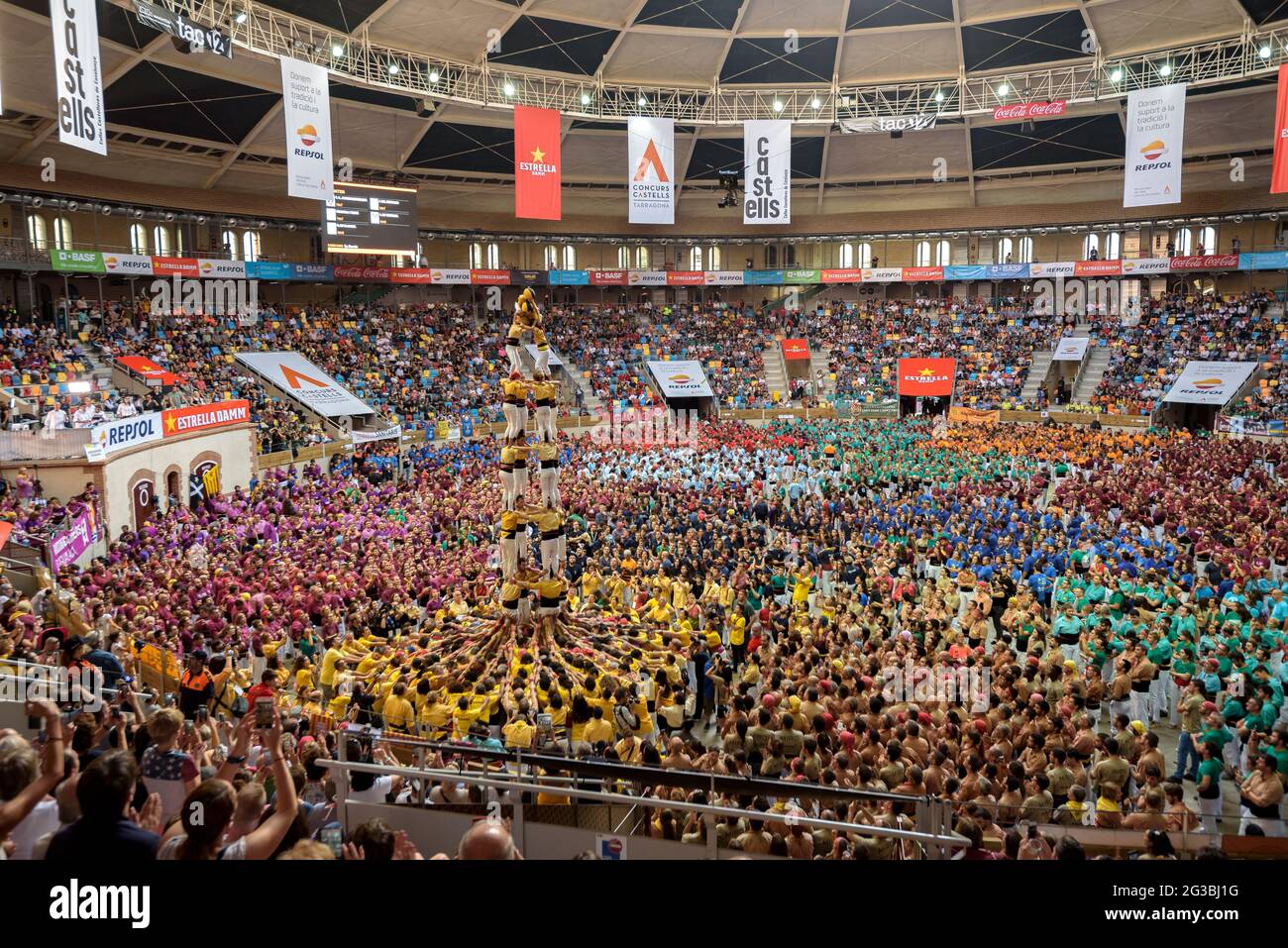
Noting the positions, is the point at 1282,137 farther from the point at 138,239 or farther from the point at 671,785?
the point at 138,239

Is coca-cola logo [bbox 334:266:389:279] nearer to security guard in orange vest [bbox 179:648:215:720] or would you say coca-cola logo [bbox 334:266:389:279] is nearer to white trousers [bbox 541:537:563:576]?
white trousers [bbox 541:537:563:576]

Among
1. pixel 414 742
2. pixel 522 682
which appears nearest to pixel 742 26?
pixel 522 682

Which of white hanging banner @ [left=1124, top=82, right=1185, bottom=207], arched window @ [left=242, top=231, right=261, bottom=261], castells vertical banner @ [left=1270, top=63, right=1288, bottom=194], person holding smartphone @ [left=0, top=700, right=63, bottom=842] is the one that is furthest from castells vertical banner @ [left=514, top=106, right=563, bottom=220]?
person holding smartphone @ [left=0, top=700, right=63, bottom=842]

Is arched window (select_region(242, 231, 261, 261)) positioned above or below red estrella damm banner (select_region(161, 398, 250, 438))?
above

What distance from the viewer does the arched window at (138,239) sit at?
43062mm

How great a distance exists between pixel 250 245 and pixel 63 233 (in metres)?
9.16

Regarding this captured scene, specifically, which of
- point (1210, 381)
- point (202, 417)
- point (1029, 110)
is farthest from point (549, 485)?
point (1210, 381)

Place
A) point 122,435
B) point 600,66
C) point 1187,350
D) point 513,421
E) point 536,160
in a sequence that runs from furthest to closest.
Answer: point 1187,350, point 600,66, point 536,160, point 122,435, point 513,421

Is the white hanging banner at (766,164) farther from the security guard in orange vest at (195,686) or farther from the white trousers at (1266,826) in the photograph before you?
the white trousers at (1266,826)

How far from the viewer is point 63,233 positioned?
134 feet

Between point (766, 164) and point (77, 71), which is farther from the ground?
point (766, 164)

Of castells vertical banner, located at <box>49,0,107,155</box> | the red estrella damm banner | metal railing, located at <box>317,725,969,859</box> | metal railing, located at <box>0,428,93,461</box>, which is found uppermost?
castells vertical banner, located at <box>49,0,107,155</box>

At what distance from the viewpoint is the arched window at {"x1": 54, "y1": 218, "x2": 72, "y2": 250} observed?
133 feet

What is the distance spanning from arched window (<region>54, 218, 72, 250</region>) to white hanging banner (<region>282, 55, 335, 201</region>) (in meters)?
19.6
